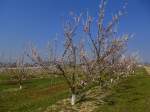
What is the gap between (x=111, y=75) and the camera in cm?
5050

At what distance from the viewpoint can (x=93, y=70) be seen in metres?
35.7

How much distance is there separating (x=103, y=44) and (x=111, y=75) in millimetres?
12614

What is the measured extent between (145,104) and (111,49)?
7.64m

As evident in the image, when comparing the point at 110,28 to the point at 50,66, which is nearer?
the point at 50,66

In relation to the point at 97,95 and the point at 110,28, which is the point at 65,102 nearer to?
the point at 97,95

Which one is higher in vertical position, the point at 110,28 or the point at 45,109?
the point at 110,28

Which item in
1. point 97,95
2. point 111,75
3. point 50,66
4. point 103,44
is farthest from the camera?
point 111,75

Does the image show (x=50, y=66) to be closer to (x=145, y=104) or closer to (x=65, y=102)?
(x=65, y=102)

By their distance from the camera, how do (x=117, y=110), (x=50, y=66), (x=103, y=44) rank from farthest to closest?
1. (x=103, y=44)
2. (x=50, y=66)
3. (x=117, y=110)

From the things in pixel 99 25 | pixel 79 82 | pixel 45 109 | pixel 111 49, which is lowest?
pixel 45 109

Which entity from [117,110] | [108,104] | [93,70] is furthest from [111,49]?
[117,110]

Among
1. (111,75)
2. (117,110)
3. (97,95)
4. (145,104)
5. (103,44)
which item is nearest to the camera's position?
(117,110)

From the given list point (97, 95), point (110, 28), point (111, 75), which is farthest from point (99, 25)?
point (111, 75)

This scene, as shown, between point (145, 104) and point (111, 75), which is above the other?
point (111, 75)
